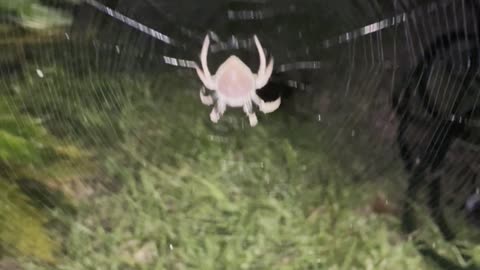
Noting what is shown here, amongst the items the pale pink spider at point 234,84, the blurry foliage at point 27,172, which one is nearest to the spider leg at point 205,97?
the pale pink spider at point 234,84

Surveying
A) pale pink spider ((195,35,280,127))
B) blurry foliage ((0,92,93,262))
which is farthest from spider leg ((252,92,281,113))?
blurry foliage ((0,92,93,262))

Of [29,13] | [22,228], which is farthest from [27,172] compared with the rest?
[29,13]

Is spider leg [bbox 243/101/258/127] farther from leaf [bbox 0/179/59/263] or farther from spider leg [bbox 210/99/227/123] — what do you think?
leaf [bbox 0/179/59/263]

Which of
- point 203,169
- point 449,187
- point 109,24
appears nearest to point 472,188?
point 449,187

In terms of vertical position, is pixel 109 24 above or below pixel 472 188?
above

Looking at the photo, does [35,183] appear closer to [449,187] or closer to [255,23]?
[255,23]

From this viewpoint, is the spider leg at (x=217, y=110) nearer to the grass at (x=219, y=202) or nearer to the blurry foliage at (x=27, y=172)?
the grass at (x=219, y=202)

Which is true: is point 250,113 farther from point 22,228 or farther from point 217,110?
point 22,228

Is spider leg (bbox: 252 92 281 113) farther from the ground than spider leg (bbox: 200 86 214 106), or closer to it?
closer to it
